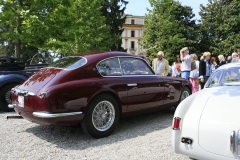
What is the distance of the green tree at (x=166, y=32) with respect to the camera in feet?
98.5

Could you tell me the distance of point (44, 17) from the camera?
37.2 feet

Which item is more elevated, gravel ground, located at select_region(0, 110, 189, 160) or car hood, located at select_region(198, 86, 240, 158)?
car hood, located at select_region(198, 86, 240, 158)

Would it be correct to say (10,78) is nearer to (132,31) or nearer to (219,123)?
(219,123)

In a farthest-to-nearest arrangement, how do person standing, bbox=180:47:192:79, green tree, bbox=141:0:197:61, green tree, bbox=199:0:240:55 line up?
green tree, bbox=199:0:240:55 → green tree, bbox=141:0:197:61 → person standing, bbox=180:47:192:79

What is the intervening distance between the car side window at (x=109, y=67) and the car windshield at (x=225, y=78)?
66.9 inches

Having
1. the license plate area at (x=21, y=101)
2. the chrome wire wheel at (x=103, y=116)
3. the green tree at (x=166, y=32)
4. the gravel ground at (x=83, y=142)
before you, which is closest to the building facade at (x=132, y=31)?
the green tree at (x=166, y=32)

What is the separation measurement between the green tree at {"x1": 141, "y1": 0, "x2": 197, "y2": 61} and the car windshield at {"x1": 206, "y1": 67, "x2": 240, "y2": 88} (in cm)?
2656

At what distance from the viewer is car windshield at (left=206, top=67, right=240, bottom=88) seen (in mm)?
3568

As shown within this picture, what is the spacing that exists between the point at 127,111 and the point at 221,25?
3401 cm

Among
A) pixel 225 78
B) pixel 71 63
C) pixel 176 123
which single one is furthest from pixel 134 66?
pixel 176 123

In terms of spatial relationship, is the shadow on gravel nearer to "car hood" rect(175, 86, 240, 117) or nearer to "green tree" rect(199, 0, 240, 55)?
"car hood" rect(175, 86, 240, 117)

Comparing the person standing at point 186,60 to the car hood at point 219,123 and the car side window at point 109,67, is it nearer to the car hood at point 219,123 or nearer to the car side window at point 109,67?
the car side window at point 109,67

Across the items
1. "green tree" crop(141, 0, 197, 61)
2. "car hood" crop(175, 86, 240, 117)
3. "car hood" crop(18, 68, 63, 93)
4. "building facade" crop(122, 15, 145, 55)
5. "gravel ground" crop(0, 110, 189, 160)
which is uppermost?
"building facade" crop(122, 15, 145, 55)

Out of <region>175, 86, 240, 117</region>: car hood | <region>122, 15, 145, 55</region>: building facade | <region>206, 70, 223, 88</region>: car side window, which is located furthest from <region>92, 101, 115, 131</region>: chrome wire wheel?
<region>122, 15, 145, 55</region>: building facade
